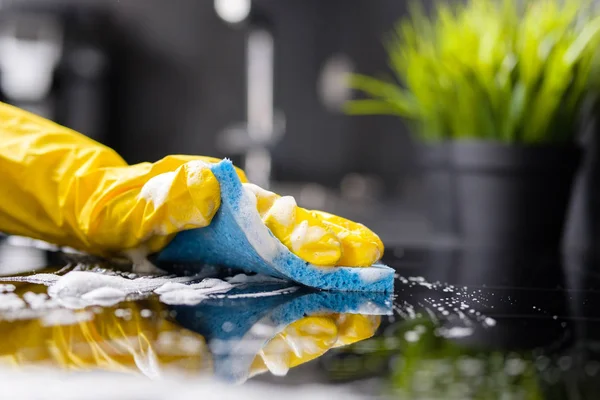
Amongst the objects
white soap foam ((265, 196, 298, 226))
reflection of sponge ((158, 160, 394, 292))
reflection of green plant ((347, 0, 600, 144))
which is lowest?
reflection of sponge ((158, 160, 394, 292))

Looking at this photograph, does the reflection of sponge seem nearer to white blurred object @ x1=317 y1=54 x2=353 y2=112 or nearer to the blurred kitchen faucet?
the blurred kitchen faucet

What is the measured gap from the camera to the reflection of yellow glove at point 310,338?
1.22 feet

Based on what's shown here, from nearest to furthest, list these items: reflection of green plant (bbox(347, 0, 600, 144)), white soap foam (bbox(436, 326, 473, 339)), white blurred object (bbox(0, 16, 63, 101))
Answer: white soap foam (bbox(436, 326, 473, 339)) → reflection of green plant (bbox(347, 0, 600, 144)) → white blurred object (bbox(0, 16, 63, 101))

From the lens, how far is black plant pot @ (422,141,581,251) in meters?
0.98

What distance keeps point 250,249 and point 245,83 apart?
1775 millimetres

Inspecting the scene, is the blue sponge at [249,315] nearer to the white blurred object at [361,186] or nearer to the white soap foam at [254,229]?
the white soap foam at [254,229]

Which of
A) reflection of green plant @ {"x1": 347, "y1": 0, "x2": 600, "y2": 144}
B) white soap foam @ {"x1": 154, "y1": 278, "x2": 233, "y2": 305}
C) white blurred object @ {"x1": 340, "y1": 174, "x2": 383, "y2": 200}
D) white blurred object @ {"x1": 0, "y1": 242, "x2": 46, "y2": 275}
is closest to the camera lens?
white soap foam @ {"x1": 154, "y1": 278, "x2": 233, "y2": 305}

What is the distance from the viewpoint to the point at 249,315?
0.50 metres

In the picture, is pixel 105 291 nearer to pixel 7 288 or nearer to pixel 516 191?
pixel 7 288

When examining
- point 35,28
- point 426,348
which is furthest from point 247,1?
point 426,348

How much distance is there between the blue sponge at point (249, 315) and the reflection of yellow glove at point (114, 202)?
1.5 inches

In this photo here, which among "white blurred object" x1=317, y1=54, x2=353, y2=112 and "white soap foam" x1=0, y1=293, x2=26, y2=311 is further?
"white blurred object" x1=317, y1=54, x2=353, y2=112

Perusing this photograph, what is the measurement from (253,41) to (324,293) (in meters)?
1.81

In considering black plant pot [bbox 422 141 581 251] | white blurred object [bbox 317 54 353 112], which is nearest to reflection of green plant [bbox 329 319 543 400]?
black plant pot [bbox 422 141 581 251]
